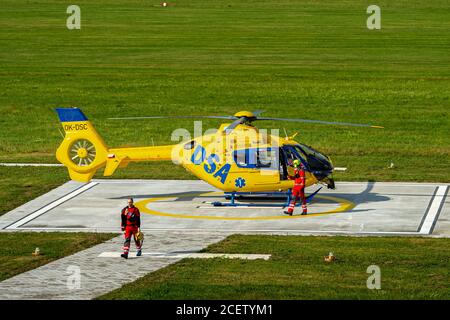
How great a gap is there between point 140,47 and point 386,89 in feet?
97.9

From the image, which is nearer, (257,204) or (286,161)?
(286,161)

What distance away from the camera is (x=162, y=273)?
93.6ft

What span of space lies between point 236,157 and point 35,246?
783 cm

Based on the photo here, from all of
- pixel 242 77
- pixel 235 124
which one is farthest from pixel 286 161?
pixel 242 77

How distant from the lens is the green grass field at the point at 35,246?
97.6ft

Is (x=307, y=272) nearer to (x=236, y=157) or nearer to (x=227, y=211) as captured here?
(x=236, y=157)

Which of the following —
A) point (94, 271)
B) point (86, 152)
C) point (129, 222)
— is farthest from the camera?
point (86, 152)

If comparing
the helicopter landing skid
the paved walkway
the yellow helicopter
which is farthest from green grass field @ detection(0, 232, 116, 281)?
the helicopter landing skid

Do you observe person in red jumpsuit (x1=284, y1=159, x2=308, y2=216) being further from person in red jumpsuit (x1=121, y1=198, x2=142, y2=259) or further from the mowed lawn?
person in red jumpsuit (x1=121, y1=198, x2=142, y2=259)

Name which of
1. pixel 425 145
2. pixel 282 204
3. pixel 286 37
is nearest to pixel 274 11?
pixel 286 37

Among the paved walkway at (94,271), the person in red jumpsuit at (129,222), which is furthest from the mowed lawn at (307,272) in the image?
the person in red jumpsuit at (129,222)

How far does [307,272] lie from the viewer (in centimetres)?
2836

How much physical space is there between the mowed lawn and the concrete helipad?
1728 mm
